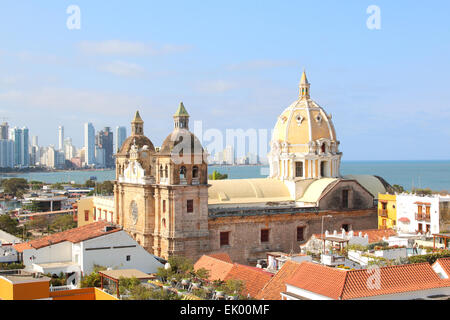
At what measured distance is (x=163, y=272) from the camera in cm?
2759

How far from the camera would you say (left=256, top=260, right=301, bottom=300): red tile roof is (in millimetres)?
25266

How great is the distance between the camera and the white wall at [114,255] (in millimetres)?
→ 33312

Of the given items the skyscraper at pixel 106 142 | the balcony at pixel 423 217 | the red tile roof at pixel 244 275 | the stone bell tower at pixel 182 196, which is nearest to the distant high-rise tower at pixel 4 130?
the skyscraper at pixel 106 142

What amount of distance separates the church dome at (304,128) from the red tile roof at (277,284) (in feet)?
80.2

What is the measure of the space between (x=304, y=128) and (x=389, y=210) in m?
9.96

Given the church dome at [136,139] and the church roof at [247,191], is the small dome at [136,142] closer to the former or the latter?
the church dome at [136,139]

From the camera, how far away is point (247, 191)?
Result: 1857 inches

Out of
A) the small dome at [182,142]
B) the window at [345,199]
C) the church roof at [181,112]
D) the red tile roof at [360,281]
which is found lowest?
the red tile roof at [360,281]

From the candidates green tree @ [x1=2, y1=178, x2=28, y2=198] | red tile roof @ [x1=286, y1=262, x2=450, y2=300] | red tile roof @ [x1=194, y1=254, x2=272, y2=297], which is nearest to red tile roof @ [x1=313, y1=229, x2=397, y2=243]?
red tile roof @ [x1=194, y1=254, x2=272, y2=297]

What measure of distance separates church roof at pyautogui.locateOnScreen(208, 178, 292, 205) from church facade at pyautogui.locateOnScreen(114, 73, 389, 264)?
8cm

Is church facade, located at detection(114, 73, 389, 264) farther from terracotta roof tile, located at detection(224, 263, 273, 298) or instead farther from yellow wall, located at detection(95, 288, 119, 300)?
yellow wall, located at detection(95, 288, 119, 300)

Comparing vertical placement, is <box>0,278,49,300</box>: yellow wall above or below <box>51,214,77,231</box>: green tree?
above
